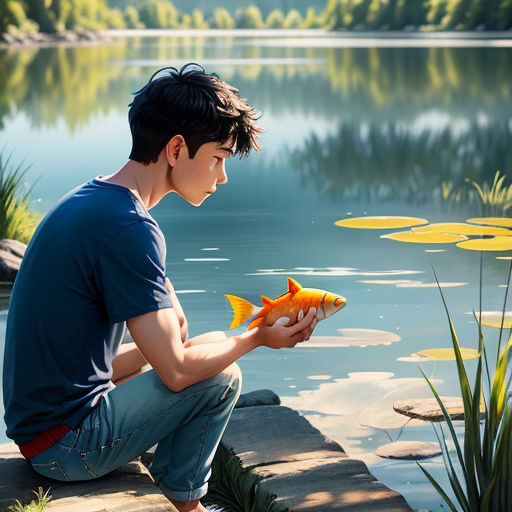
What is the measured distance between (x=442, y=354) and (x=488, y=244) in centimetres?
242

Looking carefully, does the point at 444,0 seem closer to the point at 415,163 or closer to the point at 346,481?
the point at 415,163

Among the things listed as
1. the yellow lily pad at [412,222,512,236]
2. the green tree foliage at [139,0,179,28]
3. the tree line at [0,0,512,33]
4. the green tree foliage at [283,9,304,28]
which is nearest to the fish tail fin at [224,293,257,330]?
the yellow lily pad at [412,222,512,236]

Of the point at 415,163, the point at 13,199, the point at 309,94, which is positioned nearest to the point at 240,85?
the point at 309,94

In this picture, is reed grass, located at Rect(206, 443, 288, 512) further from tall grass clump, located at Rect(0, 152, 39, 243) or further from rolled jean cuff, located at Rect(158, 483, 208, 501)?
tall grass clump, located at Rect(0, 152, 39, 243)

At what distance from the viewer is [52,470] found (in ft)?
7.90

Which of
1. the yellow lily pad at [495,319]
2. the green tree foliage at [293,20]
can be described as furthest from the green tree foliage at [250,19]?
the yellow lily pad at [495,319]

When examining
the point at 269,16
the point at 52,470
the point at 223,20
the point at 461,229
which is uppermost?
the point at 52,470

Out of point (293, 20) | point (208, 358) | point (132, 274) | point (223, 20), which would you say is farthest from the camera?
point (223, 20)

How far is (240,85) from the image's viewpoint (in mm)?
20469

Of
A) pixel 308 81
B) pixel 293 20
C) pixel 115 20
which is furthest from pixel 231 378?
pixel 293 20

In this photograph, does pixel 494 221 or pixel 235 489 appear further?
pixel 494 221

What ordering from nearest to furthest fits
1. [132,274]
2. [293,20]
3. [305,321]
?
[132,274] < [305,321] < [293,20]

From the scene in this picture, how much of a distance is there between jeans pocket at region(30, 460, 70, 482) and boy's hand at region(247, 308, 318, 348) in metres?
0.50

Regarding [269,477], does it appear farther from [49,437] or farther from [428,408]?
[428,408]
